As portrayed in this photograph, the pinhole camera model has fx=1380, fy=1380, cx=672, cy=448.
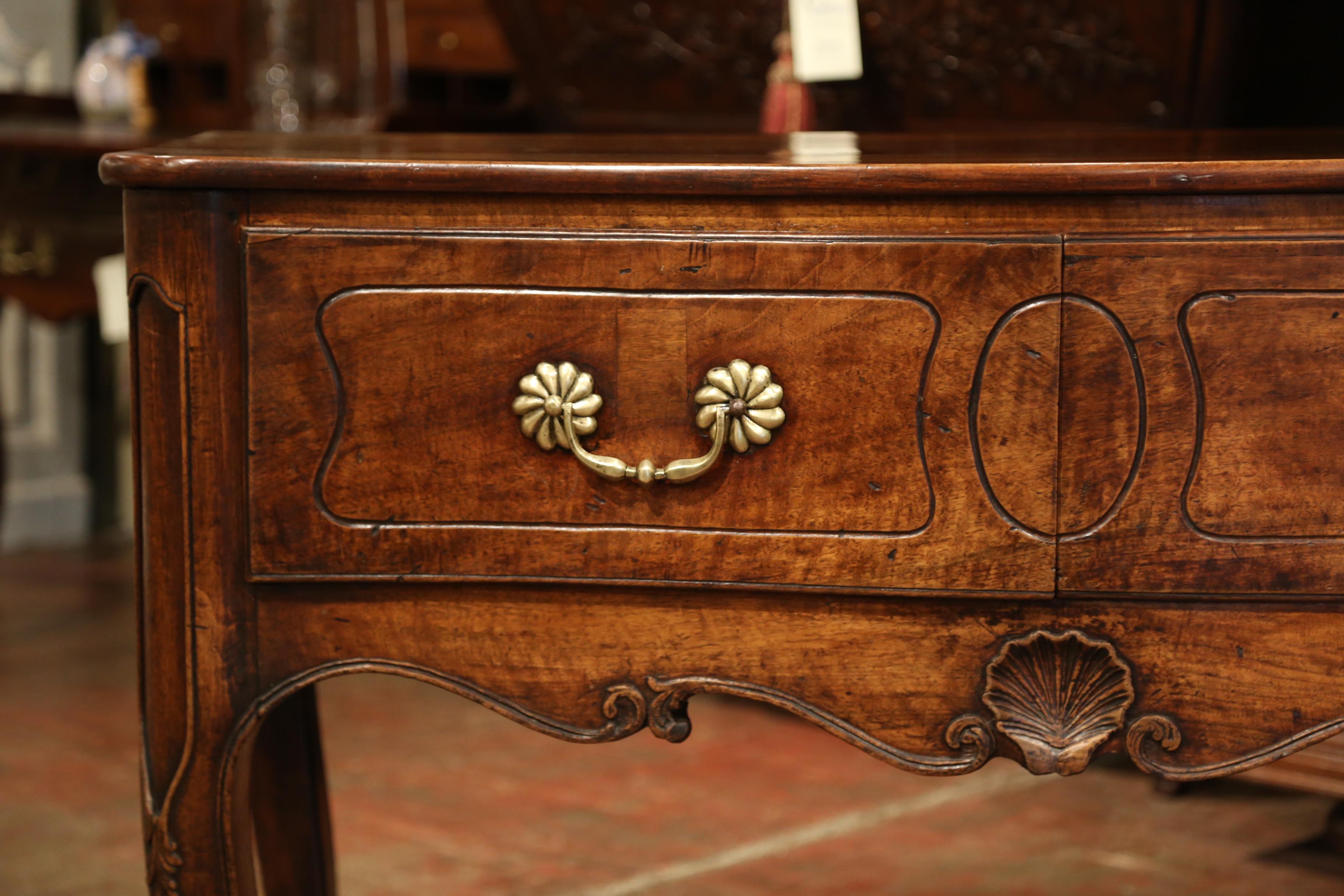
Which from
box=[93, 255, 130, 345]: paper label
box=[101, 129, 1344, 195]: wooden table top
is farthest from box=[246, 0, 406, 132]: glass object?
box=[101, 129, 1344, 195]: wooden table top

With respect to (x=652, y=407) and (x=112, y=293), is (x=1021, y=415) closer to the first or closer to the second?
(x=652, y=407)

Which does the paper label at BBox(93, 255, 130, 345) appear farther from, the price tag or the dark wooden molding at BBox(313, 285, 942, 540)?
the dark wooden molding at BBox(313, 285, 942, 540)

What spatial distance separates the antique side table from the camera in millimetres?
701

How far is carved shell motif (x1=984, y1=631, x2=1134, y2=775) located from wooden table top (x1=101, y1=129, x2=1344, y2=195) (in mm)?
246

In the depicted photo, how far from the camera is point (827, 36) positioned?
1.32 m

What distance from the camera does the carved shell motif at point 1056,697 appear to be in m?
0.75

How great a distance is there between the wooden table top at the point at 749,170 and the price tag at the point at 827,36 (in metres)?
0.48

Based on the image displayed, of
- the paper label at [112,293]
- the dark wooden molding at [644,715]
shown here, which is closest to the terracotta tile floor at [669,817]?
the paper label at [112,293]

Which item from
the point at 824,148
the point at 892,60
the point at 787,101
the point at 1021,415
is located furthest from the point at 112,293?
the point at 1021,415

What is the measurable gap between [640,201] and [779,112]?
96 centimetres

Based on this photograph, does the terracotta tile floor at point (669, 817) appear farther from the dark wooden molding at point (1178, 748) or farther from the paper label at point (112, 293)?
the dark wooden molding at point (1178, 748)

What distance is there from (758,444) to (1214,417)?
0.23m

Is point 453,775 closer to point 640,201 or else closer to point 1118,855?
point 1118,855

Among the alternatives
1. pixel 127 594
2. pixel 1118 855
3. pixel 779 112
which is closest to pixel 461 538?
pixel 779 112
